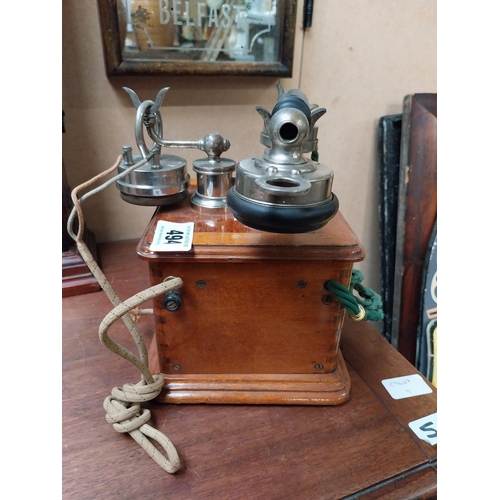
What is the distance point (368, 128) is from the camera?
3.97 ft

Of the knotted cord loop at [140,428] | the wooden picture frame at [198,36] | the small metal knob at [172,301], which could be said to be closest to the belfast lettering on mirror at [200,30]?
the wooden picture frame at [198,36]

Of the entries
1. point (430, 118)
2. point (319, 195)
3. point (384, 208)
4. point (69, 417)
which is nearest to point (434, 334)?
point (384, 208)

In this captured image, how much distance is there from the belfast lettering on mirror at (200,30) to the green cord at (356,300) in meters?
0.63

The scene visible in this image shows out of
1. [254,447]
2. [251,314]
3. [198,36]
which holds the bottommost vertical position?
[254,447]

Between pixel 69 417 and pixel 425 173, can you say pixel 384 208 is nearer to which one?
pixel 425 173

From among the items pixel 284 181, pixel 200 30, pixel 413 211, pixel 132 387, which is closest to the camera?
pixel 284 181

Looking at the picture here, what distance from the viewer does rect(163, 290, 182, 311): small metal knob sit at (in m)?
0.56

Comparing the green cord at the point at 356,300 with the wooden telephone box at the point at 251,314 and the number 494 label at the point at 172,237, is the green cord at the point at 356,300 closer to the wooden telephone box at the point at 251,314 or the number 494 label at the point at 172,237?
the wooden telephone box at the point at 251,314

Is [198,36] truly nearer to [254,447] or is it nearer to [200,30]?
[200,30]

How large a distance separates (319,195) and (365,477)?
1.19ft

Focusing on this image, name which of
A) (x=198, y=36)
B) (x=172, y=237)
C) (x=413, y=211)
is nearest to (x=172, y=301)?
(x=172, y=237)

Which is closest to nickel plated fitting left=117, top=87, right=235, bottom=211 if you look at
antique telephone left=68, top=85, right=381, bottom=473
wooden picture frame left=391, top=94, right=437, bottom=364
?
antique telephone left=68, top=85, right=381, bottom=473

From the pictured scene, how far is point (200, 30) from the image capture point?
911 millimetres

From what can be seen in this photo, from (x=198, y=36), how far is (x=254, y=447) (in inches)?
34.3
